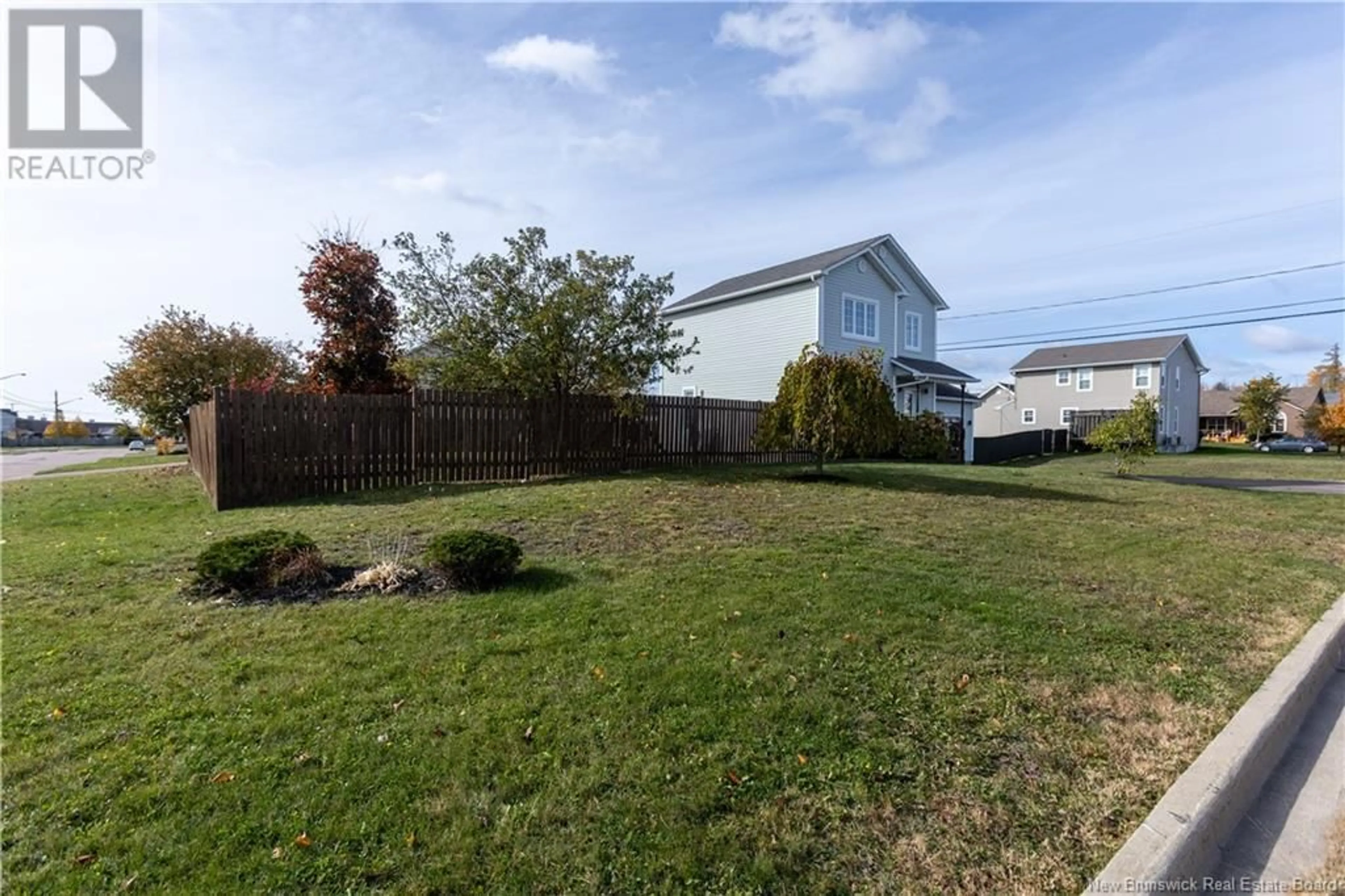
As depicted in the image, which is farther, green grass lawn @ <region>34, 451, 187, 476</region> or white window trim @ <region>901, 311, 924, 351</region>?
white window trim @ <region>901, 311, 924, 351</region>

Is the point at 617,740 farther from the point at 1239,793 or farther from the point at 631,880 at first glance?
the point at 1239,793

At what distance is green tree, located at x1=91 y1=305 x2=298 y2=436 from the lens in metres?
18.8

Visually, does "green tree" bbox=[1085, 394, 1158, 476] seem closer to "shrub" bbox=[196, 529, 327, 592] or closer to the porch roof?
the porch roof

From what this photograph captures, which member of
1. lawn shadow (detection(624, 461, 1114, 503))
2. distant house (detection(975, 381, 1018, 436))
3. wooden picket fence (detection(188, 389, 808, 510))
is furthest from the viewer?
distant house (detection(975, 381, 1018, 436))

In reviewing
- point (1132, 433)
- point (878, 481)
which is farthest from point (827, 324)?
point (878, 481)

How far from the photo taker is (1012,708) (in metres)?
3.38

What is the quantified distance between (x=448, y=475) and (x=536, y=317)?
306cm

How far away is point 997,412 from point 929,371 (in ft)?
79.7

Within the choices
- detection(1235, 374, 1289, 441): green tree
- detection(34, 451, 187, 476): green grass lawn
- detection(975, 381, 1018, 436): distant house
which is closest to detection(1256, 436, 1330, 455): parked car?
detection(1235, 374, 1289, 441): green tree

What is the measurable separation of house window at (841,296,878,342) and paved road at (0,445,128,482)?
A: 73.1 feet

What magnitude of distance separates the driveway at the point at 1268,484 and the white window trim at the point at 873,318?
8.73 m

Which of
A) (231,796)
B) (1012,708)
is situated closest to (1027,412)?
(1012,708)

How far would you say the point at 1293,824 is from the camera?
281 centimetres

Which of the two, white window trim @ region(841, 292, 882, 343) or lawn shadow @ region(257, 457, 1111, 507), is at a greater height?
white window trim @ region(841, 292, 882, 343)
